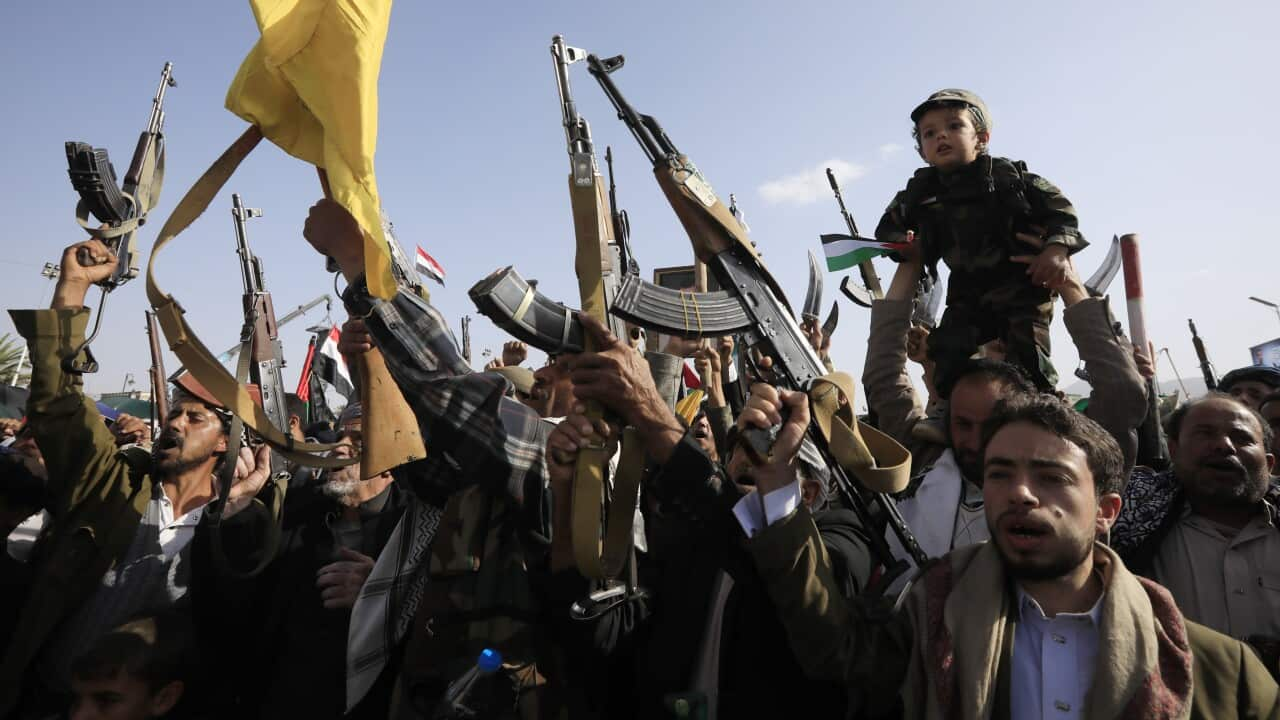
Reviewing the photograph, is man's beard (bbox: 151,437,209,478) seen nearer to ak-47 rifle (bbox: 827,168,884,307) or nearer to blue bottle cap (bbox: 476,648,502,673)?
blue bottle cap (bbox: 476,648,502,673)

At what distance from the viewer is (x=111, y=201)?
3.15 m

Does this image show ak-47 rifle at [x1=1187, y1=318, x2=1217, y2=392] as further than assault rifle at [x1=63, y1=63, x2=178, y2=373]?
Yes

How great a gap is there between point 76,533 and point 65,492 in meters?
0.18

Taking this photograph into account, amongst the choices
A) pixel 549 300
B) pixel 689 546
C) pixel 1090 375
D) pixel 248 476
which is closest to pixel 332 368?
pixel 248 476

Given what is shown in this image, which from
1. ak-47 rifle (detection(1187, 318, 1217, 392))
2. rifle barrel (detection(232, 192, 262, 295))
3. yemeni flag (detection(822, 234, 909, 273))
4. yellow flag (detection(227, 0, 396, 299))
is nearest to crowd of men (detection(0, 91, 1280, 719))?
yemeni flag (detection(822, 234, 909, 273))

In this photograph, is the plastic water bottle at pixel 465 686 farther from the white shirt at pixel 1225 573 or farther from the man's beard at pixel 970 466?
the white shirt at pixel 1225 573

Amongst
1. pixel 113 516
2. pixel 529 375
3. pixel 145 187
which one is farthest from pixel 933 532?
pixel 145 187

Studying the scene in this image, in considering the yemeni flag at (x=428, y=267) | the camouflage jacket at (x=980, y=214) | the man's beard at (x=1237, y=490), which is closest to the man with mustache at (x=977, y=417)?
the camouflage jacket at (x=980, y=214)

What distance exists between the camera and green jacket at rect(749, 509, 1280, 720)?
1821 millimetres

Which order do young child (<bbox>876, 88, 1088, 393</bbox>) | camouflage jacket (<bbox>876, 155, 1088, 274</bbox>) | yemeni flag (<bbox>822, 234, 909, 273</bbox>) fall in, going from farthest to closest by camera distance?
1. yemeni flag (<bbox>822, 234, 909, 273</bbox>)
2. young child (<bbox>876, 88, 1088, 393</bbox>)
3. camouflage jacket (<bbox>876, 155, 1088, 274</bbox>)

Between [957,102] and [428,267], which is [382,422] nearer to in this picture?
[957,102]

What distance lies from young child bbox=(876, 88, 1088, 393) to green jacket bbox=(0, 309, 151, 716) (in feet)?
11.7

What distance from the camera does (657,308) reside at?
2908 mm

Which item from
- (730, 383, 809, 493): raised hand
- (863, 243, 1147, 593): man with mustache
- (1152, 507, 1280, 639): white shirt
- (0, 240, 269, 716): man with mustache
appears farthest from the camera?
(0, 240, 269, 716): man with mustache
